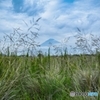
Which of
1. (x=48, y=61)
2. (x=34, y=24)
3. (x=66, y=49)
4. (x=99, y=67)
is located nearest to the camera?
(x=99, y=67)

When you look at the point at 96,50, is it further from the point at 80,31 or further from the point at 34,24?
the point at 34,24

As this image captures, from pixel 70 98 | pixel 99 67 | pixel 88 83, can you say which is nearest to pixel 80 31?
pixel 99 67

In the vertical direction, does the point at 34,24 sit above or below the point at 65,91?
above

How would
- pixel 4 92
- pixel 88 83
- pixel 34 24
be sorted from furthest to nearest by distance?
pixel 34 24 → pixel 88 83 → pixel 4 92

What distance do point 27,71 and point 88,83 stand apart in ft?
3.50

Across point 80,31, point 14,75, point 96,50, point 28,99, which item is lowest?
point 28,99

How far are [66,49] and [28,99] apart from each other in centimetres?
244

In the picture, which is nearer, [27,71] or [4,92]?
[4,92]

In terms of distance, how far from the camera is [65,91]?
3875 mm

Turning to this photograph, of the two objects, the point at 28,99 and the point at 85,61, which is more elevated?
the point at 85,61

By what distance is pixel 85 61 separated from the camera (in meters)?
5.21

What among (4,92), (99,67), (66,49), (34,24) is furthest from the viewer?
(66,49)

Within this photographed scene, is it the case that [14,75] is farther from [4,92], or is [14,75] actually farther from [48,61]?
[48,61]

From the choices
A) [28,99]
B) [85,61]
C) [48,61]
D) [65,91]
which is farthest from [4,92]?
[85,61]
